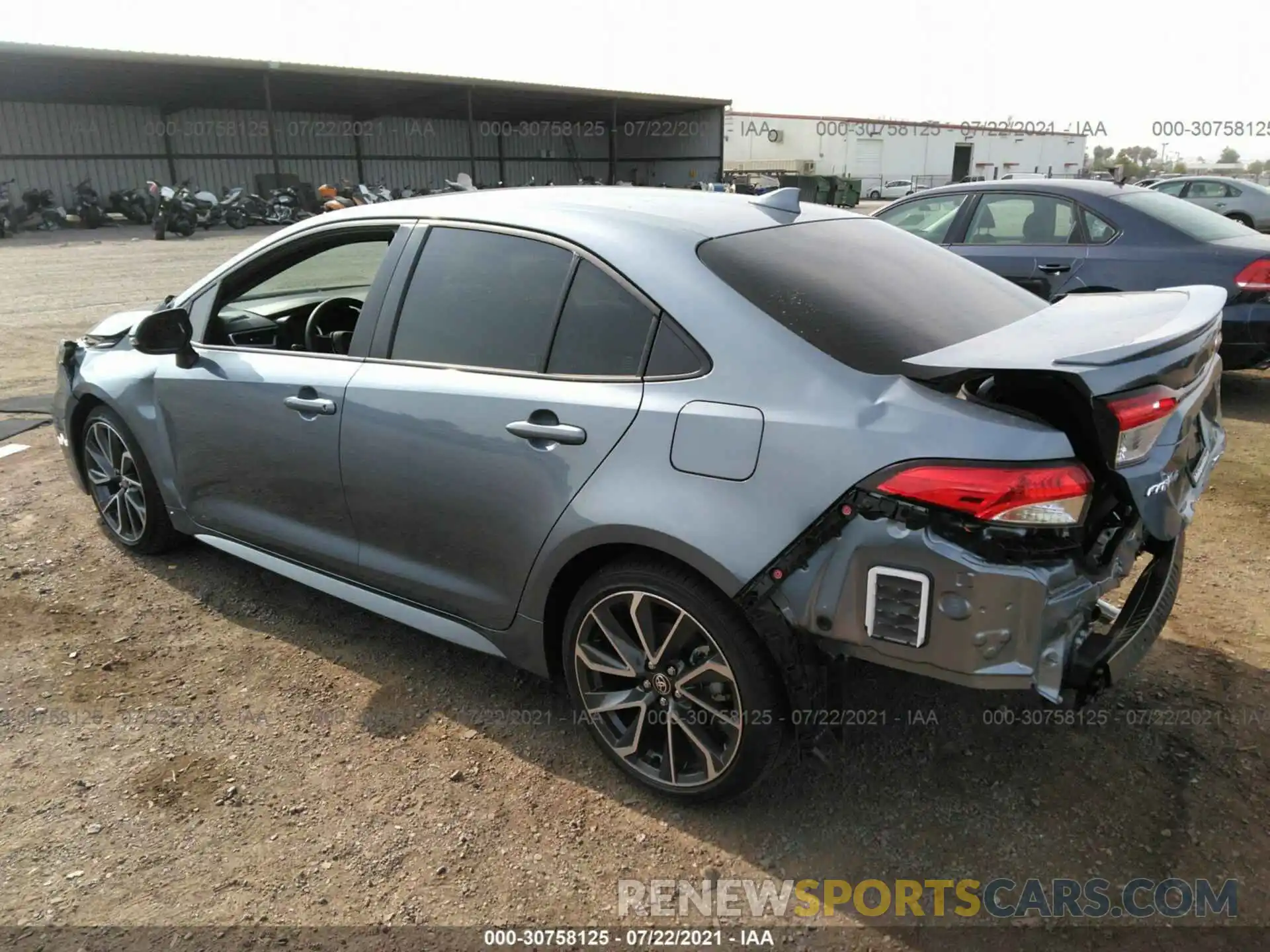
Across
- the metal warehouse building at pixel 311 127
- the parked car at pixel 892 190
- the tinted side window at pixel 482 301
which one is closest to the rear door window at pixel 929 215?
the tinted side window at pixel 482 301

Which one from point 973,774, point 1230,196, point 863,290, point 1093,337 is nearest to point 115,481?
point 863,290

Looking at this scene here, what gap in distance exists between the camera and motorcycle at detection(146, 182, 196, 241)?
21.8m

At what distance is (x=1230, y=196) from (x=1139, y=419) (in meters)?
20.7

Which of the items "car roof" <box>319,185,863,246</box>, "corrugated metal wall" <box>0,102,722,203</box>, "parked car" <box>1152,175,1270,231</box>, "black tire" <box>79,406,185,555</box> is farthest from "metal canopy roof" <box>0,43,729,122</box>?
"car roof" <box>319,185,863,246</box>

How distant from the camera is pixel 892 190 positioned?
4625 cm

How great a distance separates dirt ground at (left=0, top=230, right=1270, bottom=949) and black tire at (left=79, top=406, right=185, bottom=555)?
41 cm

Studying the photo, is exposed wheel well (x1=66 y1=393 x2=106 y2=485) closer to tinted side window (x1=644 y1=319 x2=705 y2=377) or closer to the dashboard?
the dashboard

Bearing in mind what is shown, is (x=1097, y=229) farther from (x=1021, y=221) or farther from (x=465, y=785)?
(x=465, y=785)

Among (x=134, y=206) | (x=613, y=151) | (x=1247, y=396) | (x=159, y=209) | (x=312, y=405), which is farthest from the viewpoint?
(x=613, y=151)

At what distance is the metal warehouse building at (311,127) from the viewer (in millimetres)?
27328

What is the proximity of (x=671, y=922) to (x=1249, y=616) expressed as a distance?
8.74ft

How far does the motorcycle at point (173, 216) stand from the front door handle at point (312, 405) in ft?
71.6

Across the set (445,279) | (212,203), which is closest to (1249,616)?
(445,279)

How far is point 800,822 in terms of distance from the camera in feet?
8.05
